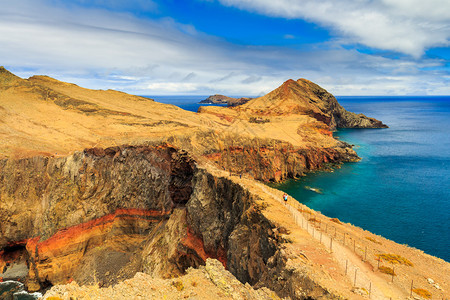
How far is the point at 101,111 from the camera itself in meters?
80.6

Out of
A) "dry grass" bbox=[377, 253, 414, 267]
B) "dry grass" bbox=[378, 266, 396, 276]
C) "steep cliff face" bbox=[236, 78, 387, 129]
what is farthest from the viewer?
"steep cliff face" bbox=[236, 78, 387, 129]

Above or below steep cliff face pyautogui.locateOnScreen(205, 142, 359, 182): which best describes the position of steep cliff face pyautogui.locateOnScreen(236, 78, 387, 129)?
above

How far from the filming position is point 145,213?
169 feet

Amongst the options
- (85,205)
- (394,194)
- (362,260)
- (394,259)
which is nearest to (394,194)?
(394,194)

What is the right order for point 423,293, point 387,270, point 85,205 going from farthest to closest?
point 85,205, point 387,270, point 423,293

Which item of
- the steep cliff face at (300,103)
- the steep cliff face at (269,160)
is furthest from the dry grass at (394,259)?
the steep cliff face at (300,103)

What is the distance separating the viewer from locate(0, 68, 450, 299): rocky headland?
63.1 feet

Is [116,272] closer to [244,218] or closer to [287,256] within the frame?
[244,218]

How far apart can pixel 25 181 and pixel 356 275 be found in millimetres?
56767

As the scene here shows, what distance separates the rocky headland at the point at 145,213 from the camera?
63.1 ft

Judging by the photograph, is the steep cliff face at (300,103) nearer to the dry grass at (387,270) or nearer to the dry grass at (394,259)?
the dry grass at (394,259)

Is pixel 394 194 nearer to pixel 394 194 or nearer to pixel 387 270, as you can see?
pixel 394 194

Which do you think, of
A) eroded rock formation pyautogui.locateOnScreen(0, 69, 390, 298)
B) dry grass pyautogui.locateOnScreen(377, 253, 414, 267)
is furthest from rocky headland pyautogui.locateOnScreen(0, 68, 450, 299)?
dry grass pyautogui.locateOnScreen(377, 253, 414, 267)

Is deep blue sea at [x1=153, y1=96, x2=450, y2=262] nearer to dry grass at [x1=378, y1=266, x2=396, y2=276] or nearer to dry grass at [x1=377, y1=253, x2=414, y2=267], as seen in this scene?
dry grass at [x1=377, y1=253, x2=414, y2=267]
